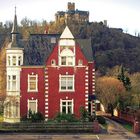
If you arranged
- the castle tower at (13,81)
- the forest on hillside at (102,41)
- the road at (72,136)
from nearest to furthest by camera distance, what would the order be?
the road at (72,136) → the castle tower at (13,81) → the forest on hillside at (102,41)

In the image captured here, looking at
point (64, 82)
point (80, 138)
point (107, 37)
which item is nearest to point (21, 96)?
point (64, 82)

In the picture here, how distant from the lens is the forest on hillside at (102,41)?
5344 inches

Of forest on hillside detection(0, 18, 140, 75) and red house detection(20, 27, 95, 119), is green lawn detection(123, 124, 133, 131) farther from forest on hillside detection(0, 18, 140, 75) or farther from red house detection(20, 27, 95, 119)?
forest on hillside detection(0, 18, 140, 75)

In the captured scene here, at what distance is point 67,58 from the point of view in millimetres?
54125

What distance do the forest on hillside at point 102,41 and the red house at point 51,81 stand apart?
239ft

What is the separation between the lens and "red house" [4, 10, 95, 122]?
53.8 m

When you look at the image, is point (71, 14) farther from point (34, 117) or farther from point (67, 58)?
point (34, 117)

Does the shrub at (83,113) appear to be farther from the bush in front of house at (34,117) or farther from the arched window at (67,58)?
the arched window at (67,58)

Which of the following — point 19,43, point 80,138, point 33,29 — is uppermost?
point 33,29

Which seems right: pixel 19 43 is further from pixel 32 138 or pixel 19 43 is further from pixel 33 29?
pixel 33 29

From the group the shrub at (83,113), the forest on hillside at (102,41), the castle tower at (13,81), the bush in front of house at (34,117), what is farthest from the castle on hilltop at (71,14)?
the bush in front of house at (34,117)

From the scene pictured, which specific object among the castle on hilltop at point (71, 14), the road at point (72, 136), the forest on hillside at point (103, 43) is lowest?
the road at point (72, 136)

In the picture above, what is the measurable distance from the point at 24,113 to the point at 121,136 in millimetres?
13896

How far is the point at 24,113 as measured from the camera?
53.7 metres
